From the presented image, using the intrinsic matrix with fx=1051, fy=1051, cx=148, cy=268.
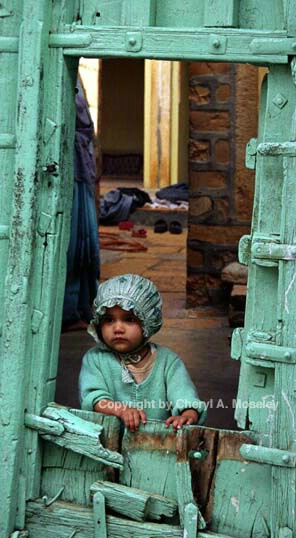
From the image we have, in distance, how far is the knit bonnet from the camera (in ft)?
13.0

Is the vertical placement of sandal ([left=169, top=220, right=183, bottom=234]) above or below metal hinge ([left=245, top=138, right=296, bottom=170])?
below

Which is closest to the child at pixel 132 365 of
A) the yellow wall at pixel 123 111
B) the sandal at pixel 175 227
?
the sandal at pixel 175 227

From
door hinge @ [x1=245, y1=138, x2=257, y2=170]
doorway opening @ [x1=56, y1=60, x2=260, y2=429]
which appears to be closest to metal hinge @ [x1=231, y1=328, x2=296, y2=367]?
door hinge @ [x1=245, y1=138, x2=257, y2=170]

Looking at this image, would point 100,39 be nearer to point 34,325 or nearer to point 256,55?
point 256,55

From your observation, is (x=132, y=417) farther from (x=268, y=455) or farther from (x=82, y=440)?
(x=268, y=455)

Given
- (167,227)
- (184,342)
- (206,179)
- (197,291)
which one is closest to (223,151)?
(206,179)

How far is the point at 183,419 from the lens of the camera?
3818mm

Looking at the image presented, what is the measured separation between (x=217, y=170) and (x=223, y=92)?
2.01 ft

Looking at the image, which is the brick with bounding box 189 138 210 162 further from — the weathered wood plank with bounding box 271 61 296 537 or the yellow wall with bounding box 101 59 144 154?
the yellow wall with bounding box 101 59 144 154

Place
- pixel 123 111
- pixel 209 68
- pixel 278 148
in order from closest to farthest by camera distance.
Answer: pixel 278 148
pixel 209 68
pixel 123 111

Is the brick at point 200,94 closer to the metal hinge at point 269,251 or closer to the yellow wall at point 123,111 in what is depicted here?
the metal hinge at point 269,251

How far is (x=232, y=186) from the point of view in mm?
8344

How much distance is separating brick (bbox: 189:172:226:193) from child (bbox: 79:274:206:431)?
436 centimetres

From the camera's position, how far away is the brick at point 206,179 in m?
8.34
